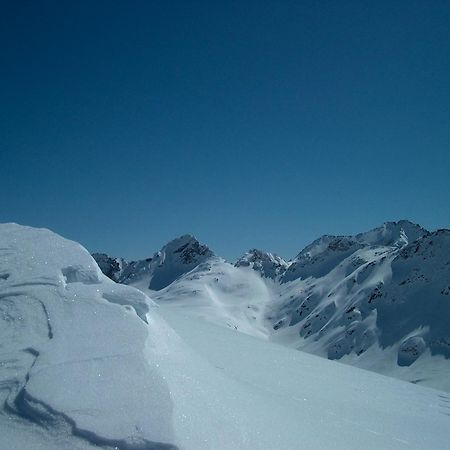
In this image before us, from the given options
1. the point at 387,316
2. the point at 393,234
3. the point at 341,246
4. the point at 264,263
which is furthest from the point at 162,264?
the point at 387,316

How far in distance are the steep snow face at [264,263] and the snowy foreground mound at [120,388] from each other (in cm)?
16445

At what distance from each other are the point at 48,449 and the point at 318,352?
98431 mm

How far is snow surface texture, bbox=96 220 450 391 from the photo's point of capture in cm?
8256

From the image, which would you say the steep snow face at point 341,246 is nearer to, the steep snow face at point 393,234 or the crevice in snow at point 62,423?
the steep snow face at point 393,234

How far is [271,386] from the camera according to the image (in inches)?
285

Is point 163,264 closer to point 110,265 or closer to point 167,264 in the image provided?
point 167,264

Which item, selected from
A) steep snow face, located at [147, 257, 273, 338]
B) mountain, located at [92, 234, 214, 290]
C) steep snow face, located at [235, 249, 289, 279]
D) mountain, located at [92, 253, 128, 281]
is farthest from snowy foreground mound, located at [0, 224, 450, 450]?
mountain, located at [92, 253, 128, 281]

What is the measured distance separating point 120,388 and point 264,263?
176269 mm

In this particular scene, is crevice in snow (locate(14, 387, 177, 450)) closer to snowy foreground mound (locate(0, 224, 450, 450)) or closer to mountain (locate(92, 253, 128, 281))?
snowy foreground mound (locate(0, 224, 450, 450))

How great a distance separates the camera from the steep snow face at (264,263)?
172 metres

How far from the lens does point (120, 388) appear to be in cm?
407

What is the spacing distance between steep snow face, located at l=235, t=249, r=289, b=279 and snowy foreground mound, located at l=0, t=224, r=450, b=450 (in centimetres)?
16445

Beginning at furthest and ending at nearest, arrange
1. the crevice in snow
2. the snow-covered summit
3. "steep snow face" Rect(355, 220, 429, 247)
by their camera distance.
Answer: "steep snow face" Rect(355, 220, 429, 247)
the snow-covered summit
the crevice in snow

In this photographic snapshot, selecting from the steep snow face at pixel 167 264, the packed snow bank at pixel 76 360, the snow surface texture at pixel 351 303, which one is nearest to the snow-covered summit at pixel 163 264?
the steep snow face at pixel 167 264
